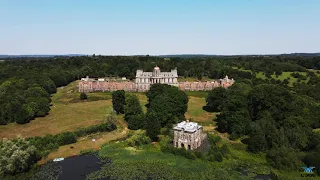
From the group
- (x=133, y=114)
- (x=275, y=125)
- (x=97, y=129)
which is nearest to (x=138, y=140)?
(x=97, y=129)

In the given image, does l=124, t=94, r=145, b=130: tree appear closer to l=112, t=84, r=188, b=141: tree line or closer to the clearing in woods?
l=112, t=84, r=188, b=141: tree line

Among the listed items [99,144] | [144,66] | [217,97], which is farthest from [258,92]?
[144,66]

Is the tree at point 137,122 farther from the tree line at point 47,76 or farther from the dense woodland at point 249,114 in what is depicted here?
the tree line at point 47,76

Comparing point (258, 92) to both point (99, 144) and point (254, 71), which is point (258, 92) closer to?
point (99, 144)

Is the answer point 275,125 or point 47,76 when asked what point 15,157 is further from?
point 47,76

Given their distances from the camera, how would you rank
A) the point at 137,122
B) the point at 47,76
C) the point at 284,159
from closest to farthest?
the point at 284,159, the point at 137,122, the point at 47,76

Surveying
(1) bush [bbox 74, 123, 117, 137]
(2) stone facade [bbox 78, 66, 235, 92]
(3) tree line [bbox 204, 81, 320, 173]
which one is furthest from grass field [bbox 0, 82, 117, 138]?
(3) tree line [bbox 204, 81, 320, 173]

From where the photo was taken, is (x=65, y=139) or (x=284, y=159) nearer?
(x=284, y=159)

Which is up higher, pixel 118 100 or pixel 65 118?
pixel 118 100
